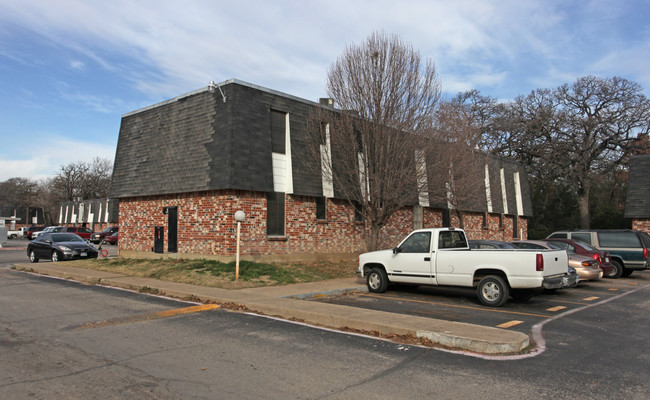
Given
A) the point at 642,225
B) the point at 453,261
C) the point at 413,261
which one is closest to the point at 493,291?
the point at 453,261

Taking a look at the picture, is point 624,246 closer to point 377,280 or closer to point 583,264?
point 583,264

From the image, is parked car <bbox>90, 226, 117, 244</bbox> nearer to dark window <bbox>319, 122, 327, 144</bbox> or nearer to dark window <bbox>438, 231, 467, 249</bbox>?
dark window <bbox>319, 122, 327, 144</bbox>

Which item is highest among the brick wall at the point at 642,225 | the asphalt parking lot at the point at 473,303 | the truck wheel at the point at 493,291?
the brick wall at the point at 642,225

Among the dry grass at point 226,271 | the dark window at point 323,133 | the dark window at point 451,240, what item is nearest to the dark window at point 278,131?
the dark window at point 323,133

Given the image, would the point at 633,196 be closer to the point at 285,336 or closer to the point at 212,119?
the point at 212,119

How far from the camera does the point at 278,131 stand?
18.5 metres

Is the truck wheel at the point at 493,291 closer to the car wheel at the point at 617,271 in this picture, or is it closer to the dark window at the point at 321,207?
the dark window at the point at 321,207

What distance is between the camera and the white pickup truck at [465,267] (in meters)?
10.3

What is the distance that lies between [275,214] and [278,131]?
3.37 m

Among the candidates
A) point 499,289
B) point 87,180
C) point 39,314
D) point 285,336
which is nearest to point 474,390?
point 285,336

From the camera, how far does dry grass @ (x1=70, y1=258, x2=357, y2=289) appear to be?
14266 millimetres

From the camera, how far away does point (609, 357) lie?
659 centimetres

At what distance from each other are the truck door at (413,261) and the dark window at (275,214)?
6467 mm

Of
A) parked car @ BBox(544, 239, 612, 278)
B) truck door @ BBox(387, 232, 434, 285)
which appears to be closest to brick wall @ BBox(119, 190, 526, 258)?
truck door @ BBox(387, 232, 434, 285)
